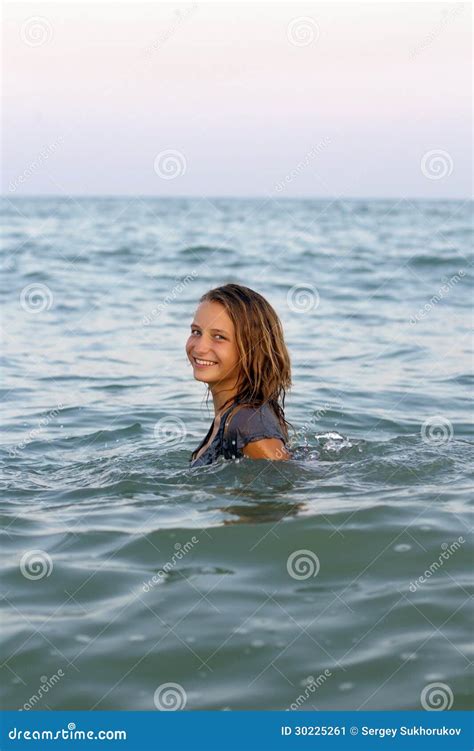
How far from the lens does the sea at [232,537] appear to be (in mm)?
3396

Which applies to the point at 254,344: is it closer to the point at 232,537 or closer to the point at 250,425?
the point at 250,425

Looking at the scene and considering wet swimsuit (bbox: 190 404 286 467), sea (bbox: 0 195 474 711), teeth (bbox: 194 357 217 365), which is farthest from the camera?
teeth (bbox: 194 357 217 365)

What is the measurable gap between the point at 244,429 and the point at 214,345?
0.47m

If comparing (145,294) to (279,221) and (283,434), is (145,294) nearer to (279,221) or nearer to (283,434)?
(283,434)

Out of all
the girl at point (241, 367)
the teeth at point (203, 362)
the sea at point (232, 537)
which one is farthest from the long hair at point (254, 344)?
the sea at point (232, 537)

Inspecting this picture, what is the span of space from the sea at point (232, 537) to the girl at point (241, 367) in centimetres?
13

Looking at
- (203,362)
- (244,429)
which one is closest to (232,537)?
(244,429)

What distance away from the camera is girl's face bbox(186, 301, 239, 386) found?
17.7 ft

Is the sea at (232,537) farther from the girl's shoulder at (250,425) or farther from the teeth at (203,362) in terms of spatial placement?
the teeth at (203,362)

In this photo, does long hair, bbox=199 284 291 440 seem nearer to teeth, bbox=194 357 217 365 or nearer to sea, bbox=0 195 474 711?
teeth, bbox=194 357 217 365

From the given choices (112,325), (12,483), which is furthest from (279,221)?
(12,483)

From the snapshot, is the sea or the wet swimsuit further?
the wet swimsuit

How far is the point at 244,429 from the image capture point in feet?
17.5

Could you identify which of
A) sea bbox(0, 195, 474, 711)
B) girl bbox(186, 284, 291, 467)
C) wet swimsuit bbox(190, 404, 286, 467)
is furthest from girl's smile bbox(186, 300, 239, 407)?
sea bbox(0, 195, 474, 711)
